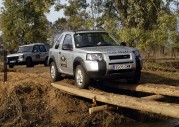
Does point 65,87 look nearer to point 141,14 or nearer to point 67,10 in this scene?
point 141,14

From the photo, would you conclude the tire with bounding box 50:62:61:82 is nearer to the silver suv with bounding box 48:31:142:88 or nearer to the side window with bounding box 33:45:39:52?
A: the silver suv with bounding box 48:31:142:88

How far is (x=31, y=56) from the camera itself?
26844 mm

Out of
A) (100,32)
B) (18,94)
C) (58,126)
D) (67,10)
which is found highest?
(67,10)

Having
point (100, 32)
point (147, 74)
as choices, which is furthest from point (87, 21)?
point (100, 32)

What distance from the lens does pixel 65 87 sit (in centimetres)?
1268

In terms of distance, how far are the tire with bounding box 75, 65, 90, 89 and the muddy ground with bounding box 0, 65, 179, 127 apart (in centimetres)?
141

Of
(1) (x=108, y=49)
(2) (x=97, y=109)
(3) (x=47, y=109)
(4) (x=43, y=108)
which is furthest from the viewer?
(4) (x=43, y=108)

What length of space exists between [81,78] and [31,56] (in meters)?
15.6

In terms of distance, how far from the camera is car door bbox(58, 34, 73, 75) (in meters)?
12.4

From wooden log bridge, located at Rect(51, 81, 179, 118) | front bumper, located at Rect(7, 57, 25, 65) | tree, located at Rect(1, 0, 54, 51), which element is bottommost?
wooden log bridge, located at Rect(51, 81, 179, 118)

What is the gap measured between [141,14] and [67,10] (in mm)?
5252

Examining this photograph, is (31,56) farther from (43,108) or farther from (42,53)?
(43,108)

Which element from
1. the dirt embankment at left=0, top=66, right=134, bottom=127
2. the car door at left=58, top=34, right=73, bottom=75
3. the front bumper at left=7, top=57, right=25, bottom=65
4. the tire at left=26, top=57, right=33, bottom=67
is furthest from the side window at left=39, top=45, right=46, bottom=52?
the car door at left=58, top=34, right=73, bottom=75

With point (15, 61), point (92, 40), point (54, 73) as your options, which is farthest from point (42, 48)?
point (92, 40)
